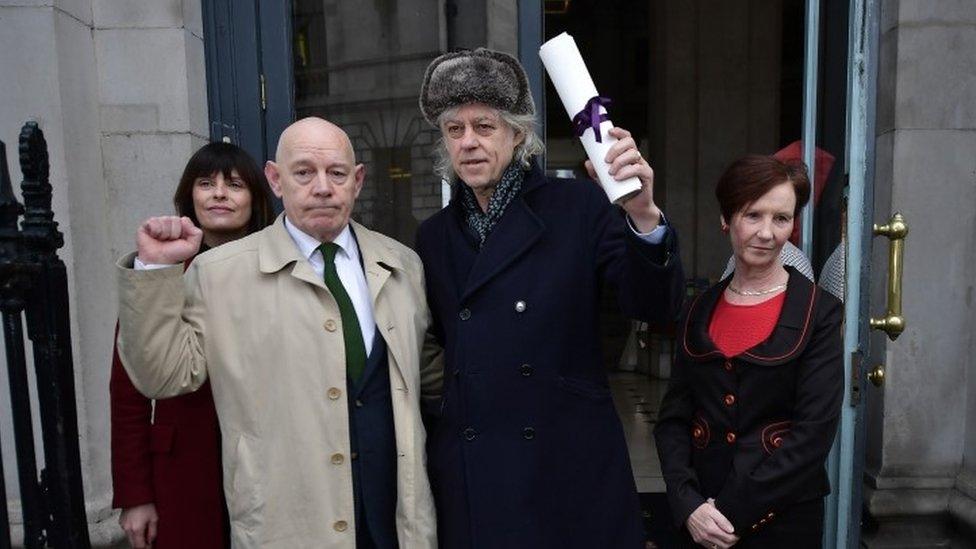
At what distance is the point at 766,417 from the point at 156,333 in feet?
5.13

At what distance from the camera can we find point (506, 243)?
1822 mm

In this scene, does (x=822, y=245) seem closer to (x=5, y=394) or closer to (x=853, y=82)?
(x=853, y=82)

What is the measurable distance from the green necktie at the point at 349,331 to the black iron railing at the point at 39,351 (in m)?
0.60

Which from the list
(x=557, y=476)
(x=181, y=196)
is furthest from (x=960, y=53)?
(x=181, y=196)

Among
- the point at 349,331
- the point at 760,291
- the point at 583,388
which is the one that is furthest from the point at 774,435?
the point at 349,331

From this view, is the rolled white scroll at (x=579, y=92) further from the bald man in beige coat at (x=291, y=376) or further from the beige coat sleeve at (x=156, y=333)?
the beige coat sleeve at (x=156, y=333)

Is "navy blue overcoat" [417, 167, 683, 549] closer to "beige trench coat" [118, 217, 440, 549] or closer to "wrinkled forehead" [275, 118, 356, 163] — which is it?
"beige trench coat" [118, 217, 440, 549]

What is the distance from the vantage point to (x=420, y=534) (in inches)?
69.1

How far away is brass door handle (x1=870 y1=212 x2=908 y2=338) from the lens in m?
2.44

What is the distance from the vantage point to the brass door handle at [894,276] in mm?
2441

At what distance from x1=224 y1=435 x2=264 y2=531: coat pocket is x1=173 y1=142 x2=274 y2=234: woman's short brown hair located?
0.75m

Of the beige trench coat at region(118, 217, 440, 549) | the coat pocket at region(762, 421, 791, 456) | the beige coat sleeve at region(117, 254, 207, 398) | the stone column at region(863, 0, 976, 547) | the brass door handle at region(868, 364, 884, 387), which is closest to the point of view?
the beige coat sleeve at region(117, 254, 207, 398)

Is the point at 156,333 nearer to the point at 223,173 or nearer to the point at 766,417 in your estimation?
the point at 223,173

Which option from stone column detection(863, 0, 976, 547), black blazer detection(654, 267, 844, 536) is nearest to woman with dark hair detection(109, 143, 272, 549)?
black blazer detection(654, 267, 844, 536)
